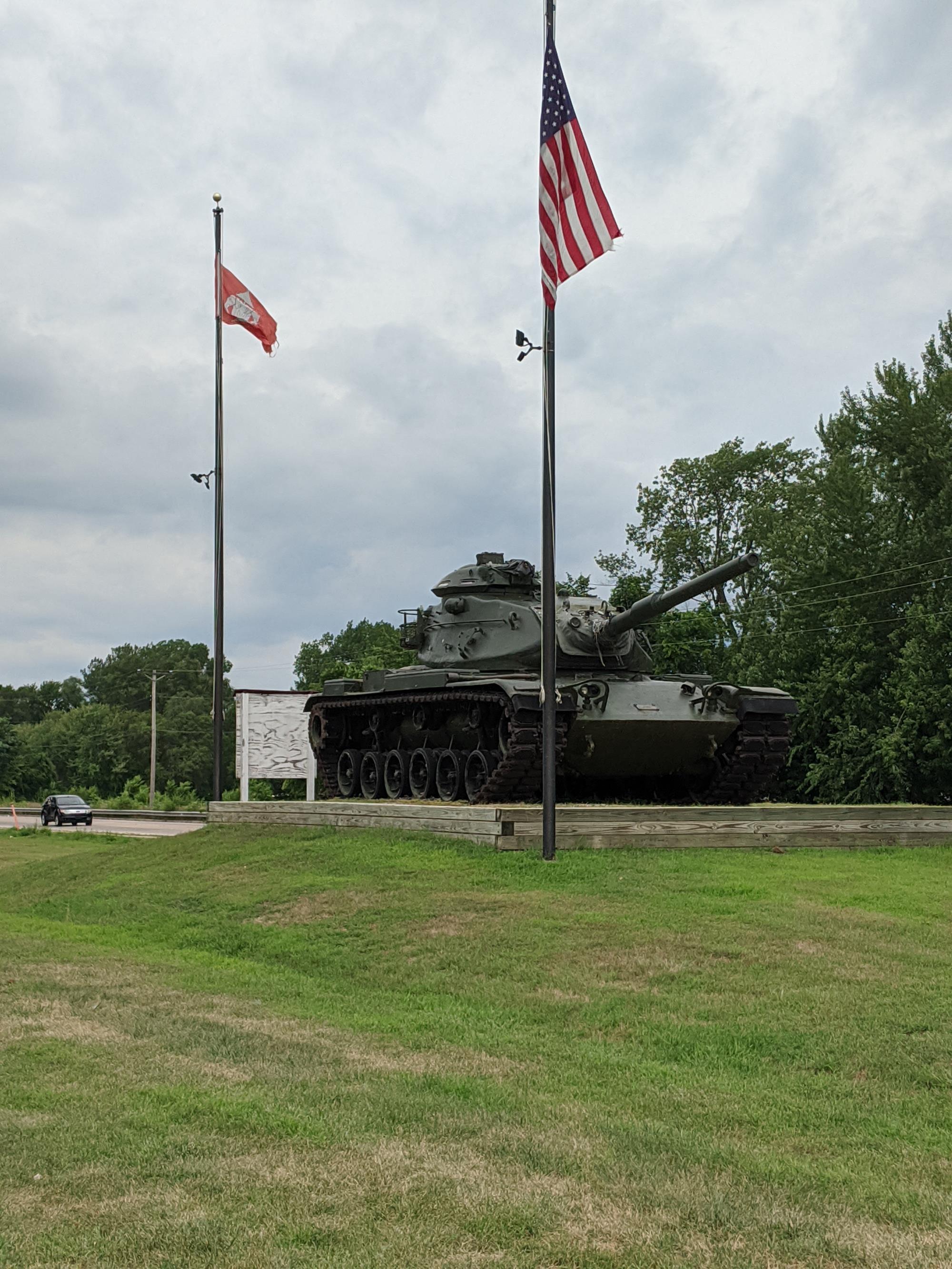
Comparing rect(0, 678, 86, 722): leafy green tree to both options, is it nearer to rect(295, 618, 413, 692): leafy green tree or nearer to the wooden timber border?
rect(295, 618, 413, 692): leafy green tree

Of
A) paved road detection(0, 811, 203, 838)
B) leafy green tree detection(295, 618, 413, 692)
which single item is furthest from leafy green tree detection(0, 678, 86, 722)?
paved road detection(0, 811, 203, 838)

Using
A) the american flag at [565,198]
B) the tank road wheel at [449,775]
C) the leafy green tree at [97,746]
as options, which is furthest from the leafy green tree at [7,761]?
the american flag at [565,198]

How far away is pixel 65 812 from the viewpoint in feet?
130

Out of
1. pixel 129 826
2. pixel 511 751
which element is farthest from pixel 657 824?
pixel 129 826

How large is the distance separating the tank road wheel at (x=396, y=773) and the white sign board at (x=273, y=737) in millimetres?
5745

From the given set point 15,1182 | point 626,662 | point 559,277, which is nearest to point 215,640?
point 626,662

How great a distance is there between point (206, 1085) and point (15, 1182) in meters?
1.37

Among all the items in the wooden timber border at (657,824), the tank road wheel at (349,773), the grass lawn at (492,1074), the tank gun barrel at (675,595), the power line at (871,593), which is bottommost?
the grass lawn at (492,1074)

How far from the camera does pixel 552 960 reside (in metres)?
8.95

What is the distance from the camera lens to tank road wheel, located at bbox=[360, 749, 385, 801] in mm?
19781

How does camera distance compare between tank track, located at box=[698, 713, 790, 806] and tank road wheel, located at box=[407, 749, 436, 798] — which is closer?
tank track, located at box=[698, 713, 790, 806]

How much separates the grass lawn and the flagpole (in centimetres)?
866

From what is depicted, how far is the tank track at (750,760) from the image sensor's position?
17266mm

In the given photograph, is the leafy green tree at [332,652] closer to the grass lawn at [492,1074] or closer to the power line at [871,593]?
the power line at [871,593]
